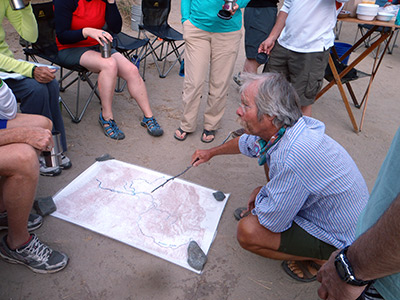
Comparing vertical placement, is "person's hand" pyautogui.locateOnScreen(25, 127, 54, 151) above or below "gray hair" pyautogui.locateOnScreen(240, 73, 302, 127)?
below

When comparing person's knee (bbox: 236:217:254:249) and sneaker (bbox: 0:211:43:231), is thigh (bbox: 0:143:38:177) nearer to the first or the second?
sneaker (bbox: 0:211:43:231)

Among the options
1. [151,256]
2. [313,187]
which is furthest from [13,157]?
[313,187]

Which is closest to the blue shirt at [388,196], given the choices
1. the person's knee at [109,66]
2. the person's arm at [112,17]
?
the person's knee at [109,66]

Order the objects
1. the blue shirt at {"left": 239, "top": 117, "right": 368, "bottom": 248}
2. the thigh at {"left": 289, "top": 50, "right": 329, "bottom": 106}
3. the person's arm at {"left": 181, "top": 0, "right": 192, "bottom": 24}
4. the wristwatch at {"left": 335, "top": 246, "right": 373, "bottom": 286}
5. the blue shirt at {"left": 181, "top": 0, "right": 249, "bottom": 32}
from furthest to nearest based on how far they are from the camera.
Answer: the thigh at {"left": 289, "top": 50, "right": 329, "bottom": 106}, the person's arm at {"left": 181, "top": 0, "right": 192, "bottom": 24}, the blue shirt at {"left": 181, "top": 0, "right": 249, "bottom": 32}, the blue shirt at {"left": 239, "top": 117, "right": 368, "bottom": 248}, the wristwatch at {"left": 335, "top": 246, "right": 373, "bottom": 286}

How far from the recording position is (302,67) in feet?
10.1

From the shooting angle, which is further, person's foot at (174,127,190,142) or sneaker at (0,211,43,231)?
person's foot at (174,127,190,142)

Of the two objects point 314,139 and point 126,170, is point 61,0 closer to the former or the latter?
point 126,170

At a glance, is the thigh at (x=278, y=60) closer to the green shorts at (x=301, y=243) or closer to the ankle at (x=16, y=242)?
the green shorts at (x=301, y=243)

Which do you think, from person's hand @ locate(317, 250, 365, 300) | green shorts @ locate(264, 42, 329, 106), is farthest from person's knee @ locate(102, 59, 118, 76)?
person's hand @ locate(317, 250, 365, 300)

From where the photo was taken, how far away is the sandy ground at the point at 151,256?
6.05 ft

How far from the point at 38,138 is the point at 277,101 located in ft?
4.21

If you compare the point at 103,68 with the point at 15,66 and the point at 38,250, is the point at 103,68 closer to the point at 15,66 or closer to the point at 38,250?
the point at 15,66

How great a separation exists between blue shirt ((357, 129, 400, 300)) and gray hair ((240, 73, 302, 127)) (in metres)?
0.77

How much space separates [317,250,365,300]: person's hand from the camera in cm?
93
